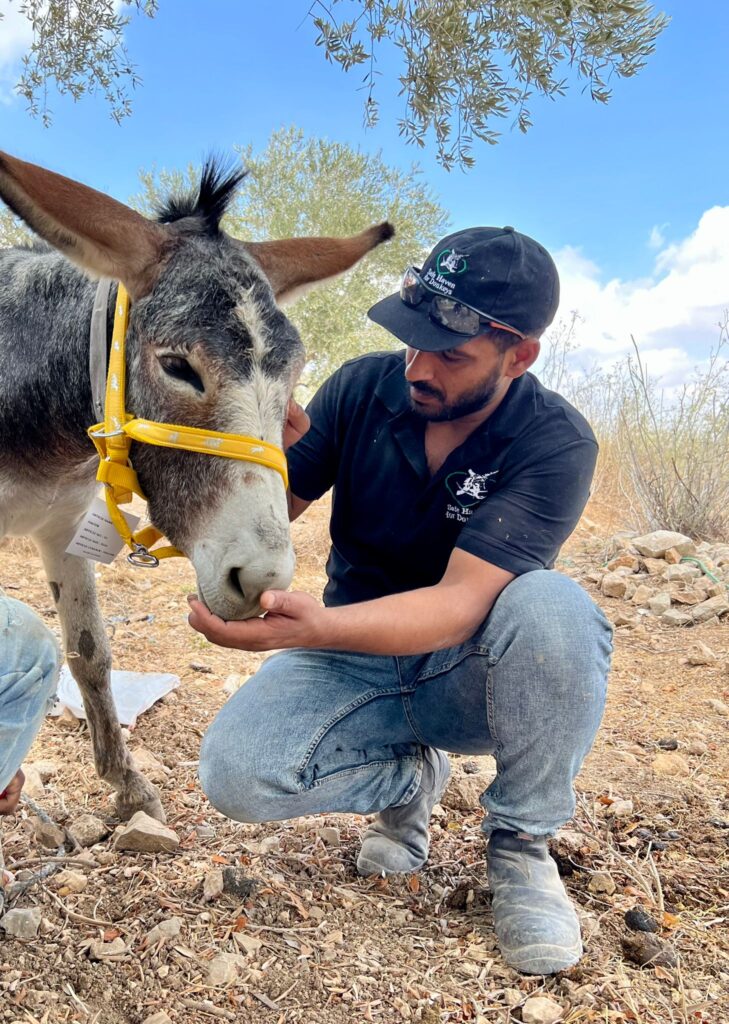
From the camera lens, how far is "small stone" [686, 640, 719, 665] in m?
4.89

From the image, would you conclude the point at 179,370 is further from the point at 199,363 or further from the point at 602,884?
the point at 602,884

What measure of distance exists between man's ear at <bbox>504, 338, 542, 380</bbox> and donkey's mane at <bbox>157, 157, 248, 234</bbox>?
3.46 ft

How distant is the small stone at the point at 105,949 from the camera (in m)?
2.09

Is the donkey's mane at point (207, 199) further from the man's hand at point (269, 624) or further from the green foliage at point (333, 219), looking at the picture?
the green foliage at point (333, 219)

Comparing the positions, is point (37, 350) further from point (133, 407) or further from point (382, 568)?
point (382, 568)

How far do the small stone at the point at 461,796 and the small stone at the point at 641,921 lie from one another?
76 centimetres

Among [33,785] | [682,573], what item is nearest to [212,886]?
[33,785]

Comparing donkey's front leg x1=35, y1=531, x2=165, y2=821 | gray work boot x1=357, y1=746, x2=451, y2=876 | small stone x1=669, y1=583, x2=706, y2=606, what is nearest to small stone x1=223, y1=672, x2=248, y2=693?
donkey's front leg x1=35, y1=531, x2=165, y2=821

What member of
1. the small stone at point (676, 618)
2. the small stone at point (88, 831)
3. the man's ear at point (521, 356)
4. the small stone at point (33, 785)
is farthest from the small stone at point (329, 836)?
the small stone at point (676, 618)

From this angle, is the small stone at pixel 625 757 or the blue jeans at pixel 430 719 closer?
the blue jeans at pixel 430 719

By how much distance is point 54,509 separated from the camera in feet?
9.61

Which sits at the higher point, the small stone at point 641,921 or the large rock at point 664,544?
the large rock at point 664,544

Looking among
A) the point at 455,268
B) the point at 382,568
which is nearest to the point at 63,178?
the point at 455,268

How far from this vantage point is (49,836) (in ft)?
8.79
